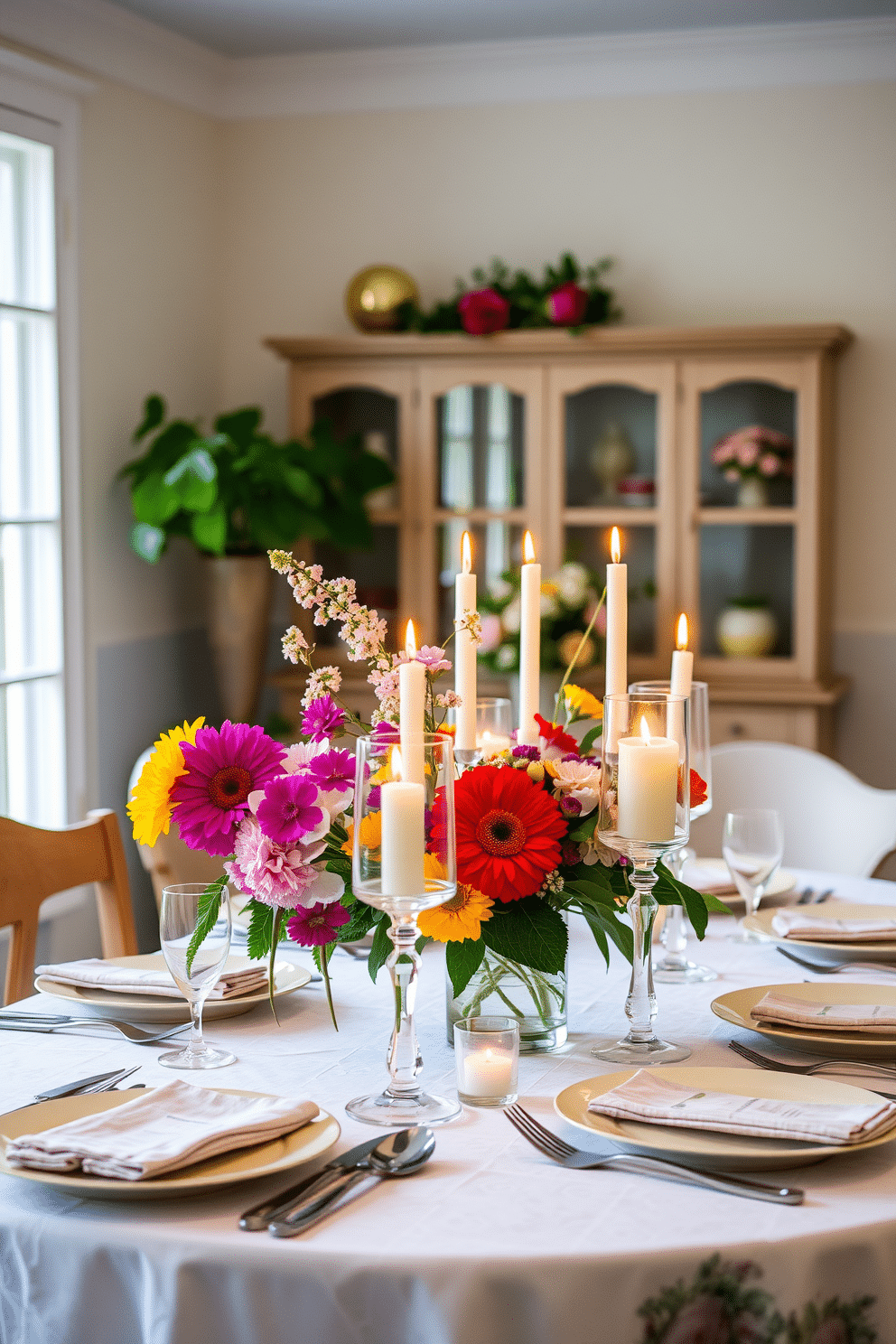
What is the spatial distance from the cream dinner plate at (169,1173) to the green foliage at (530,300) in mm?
2681

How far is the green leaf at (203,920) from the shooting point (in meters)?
1.23

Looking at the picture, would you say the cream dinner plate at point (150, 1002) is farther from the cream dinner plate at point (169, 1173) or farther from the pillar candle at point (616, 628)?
the pillar candle at point (616, 628)

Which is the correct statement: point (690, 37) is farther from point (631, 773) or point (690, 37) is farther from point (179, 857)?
point (631, 773)

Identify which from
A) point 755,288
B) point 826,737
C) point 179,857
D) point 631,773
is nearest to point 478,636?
point 631,773

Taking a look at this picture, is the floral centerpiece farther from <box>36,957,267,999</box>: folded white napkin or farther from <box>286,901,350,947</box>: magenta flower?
<box>36,957,267,999</box>: folded white napkin

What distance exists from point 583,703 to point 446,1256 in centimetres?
69

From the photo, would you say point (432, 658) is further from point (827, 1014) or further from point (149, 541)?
point (149, 541)

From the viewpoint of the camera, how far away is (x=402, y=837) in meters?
1.09

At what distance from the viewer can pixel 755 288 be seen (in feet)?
11.9

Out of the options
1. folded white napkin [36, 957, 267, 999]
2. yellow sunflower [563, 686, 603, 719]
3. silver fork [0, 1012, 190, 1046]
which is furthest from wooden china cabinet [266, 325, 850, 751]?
silver fork [0, 1012, 190, 1046]

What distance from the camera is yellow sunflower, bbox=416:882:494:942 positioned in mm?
1195

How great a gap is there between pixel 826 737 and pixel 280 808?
255 centimetres

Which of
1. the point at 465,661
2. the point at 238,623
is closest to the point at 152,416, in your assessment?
the point at 238,623

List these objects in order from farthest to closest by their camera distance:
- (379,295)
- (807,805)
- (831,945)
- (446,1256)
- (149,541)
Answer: (379,295)
(149,541)
(807,805)
(831,945)
(446,1256)
